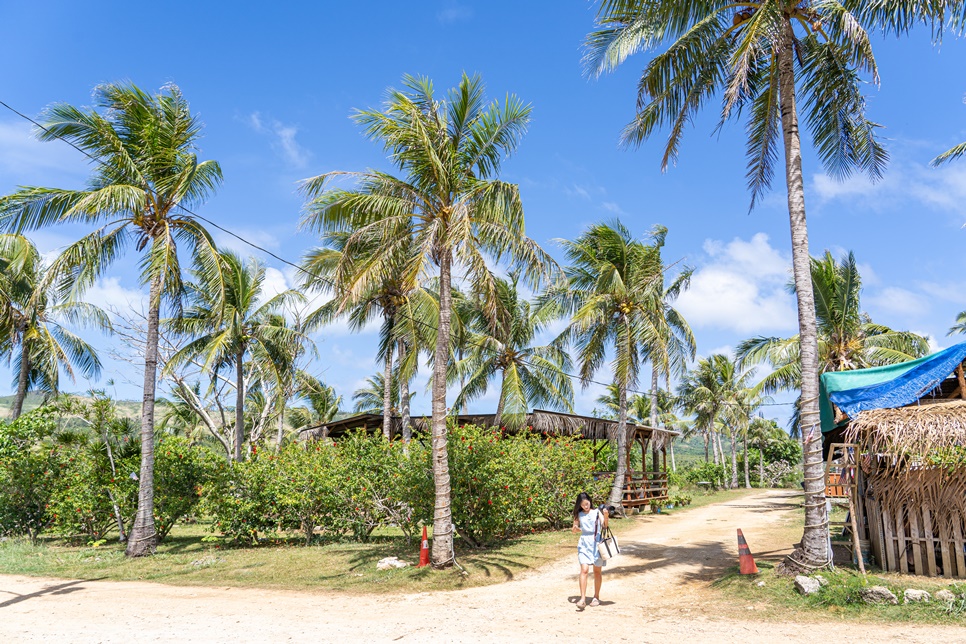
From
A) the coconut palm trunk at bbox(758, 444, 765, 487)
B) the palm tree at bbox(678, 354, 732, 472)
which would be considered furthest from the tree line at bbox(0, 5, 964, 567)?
the coconut palm trunk at bbox(758, 444, 765, 487)

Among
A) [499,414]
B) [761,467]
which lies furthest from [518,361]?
[761,467]

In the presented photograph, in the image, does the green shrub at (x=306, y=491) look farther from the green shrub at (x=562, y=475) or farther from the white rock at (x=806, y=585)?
the white rock at (x=806, y=585)

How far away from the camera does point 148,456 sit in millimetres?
13617

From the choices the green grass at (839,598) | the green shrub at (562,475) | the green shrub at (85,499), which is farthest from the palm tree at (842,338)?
the green shrub at (85,499)

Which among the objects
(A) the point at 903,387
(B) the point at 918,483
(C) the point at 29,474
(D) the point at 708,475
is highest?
(A) the point at 903,387

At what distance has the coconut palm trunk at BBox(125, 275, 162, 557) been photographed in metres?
13.4

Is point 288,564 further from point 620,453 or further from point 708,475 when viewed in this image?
point 708,475

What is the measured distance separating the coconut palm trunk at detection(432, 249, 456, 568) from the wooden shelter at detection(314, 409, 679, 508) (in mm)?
10222

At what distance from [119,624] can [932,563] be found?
1085 centimetres

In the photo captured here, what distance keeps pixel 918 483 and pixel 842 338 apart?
14762 millimetres

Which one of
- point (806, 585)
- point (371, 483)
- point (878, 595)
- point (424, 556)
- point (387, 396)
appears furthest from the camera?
point (387, 396)

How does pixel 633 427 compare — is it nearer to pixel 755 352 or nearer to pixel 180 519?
pixel 755 352

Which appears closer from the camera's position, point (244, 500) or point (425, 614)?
point (425, 614)

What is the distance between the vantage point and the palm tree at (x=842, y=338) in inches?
827
